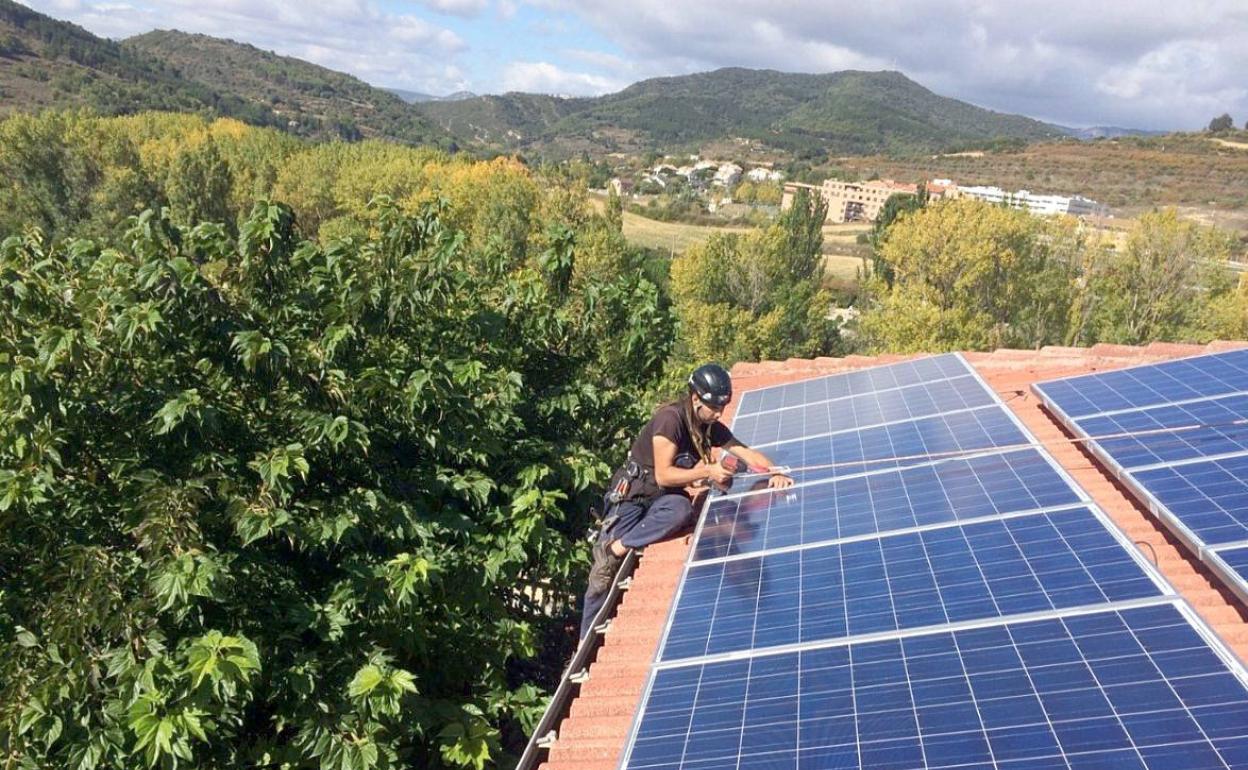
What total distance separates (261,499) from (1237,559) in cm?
728

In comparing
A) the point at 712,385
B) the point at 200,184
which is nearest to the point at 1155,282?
the point at 712,385

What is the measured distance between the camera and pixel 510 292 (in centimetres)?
987

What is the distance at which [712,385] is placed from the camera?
6.41 metres

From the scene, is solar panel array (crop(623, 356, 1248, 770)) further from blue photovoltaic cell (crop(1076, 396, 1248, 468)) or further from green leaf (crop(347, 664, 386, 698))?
green leaf (crop(347, 664, 386, 698))

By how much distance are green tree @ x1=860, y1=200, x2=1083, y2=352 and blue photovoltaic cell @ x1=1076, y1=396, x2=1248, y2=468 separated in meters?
21.9

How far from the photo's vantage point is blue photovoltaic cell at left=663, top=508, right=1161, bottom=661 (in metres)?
4.92

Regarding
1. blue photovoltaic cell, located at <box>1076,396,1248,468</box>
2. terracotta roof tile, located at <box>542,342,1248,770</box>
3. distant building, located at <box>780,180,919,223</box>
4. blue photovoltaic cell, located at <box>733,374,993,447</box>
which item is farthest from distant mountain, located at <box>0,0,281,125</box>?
blue photovoltaic cell, located at <box>1076,396,1248,468</box>

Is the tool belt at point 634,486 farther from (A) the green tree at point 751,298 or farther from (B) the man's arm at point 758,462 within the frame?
(A) the green tree at point 751,298

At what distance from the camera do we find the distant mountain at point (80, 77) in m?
126

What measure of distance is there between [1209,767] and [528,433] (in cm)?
778

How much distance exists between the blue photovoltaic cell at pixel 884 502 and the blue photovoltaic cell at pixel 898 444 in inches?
10.1

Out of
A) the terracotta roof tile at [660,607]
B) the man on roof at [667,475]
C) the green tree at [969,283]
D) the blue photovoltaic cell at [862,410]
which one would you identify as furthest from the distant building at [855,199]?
the man on roof at [667,475]

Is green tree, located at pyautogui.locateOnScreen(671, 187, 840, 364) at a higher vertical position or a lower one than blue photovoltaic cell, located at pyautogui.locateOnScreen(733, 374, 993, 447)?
lower

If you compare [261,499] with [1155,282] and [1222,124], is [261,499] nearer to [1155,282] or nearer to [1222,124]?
[1155,282]
